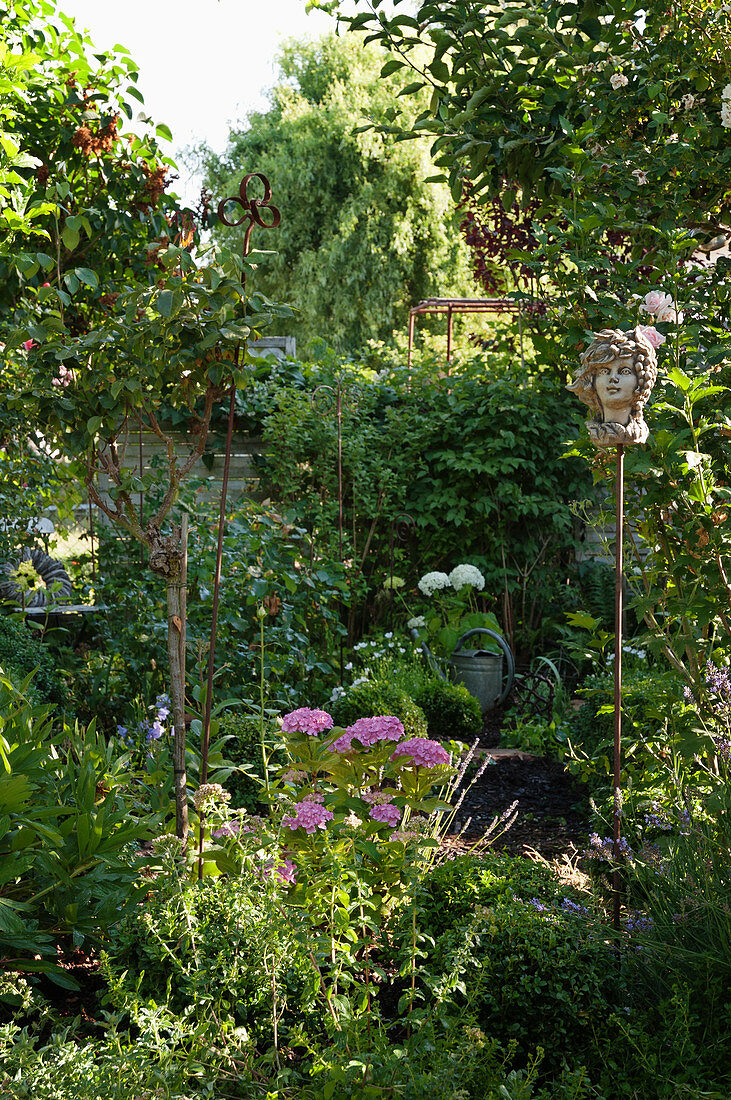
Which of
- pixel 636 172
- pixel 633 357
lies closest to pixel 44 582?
pixel 636 172

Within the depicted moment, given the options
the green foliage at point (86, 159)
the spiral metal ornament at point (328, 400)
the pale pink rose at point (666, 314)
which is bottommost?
the spiral metal ornament at point (328, 400)

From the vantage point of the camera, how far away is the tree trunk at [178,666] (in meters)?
2.22

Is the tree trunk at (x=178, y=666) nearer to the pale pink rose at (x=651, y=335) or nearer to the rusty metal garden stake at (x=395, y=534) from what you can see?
the pale pink rose at (x=651, y=335)

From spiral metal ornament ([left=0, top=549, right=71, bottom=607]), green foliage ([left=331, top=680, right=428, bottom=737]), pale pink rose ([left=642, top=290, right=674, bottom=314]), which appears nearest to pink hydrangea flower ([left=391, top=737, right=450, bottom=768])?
pale pink rose ([left=642, top=290, right=674, bottom=314])

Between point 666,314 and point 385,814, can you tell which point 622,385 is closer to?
point 666,314

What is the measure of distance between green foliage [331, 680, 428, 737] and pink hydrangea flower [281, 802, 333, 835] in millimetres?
1590

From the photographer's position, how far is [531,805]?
3463 mm

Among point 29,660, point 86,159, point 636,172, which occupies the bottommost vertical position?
point 29,660

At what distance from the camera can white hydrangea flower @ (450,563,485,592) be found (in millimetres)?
5355

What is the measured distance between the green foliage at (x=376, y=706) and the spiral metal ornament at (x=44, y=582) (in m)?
1.84

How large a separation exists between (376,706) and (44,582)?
238 centimetres

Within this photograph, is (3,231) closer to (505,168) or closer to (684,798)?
(505,168)

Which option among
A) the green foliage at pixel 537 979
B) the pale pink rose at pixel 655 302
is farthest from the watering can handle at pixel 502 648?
the green foliage at pixel 537 979

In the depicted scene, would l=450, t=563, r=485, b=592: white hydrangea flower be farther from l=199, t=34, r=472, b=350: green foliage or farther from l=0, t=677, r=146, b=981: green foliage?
l=199, t=34, r=472, b=350: green foliage
